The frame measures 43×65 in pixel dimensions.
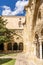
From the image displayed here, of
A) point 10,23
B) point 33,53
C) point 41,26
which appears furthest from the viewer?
point 10,23

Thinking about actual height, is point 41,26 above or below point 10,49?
above

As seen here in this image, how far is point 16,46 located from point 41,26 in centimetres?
2830

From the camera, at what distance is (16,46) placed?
49.6 metres

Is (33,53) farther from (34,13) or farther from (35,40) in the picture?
(34,13)

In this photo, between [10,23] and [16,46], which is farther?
[10,23]

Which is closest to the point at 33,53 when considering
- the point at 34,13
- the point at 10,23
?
the point at 34,13

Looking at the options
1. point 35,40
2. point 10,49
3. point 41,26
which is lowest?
point 10,49

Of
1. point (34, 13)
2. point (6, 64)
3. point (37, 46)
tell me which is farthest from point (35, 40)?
point (6, 64)

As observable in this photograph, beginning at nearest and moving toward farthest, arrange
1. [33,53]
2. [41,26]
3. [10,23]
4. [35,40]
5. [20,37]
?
[41,26], [35,40], [33,53], [20,37], [10,23]

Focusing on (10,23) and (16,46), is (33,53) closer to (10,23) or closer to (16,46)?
(16,46)

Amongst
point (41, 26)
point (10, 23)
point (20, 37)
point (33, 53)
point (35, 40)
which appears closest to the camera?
point (41, 26)

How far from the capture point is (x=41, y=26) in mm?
21797

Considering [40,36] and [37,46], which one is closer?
[40,36]

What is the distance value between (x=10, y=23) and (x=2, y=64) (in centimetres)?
3196
